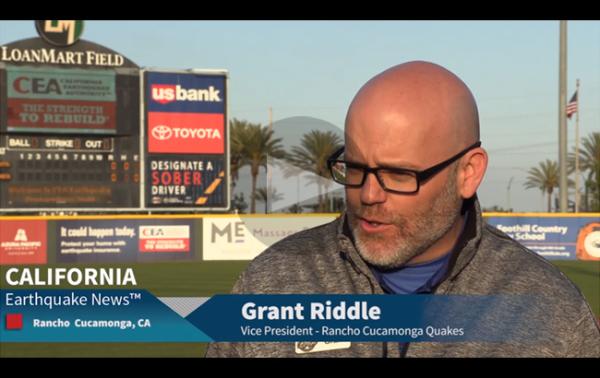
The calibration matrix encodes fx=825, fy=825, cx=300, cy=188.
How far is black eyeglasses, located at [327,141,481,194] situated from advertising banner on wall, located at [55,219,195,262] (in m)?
22.5

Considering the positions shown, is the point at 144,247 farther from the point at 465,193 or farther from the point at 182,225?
the point at 465,193

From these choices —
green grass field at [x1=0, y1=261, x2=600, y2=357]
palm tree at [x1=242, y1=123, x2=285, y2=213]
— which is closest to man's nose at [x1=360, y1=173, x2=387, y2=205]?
green grass field at [x1=0, y1=261, x2=600, y2=357]

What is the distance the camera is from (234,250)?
25406 mm

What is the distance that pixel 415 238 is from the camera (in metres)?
2.66

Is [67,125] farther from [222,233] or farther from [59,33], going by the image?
[222,233]

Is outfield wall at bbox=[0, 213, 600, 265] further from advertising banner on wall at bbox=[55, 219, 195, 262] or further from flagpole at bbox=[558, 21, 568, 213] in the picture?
flagpole at bbox=[558, 21, 568, 213]

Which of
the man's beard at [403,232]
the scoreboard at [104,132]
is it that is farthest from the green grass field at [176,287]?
the man's beard at [403,232]

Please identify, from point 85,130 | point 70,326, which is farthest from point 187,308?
point 85,130

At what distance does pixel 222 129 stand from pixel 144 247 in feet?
14.2

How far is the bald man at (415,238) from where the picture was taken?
8.45ft

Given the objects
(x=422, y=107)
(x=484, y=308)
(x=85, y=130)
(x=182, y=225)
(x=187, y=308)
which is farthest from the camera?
(x=182, y=225)

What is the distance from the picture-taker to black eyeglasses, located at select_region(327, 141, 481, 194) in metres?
2.59

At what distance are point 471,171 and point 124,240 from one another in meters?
23.0

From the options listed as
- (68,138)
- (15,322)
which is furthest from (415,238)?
(68,138)
